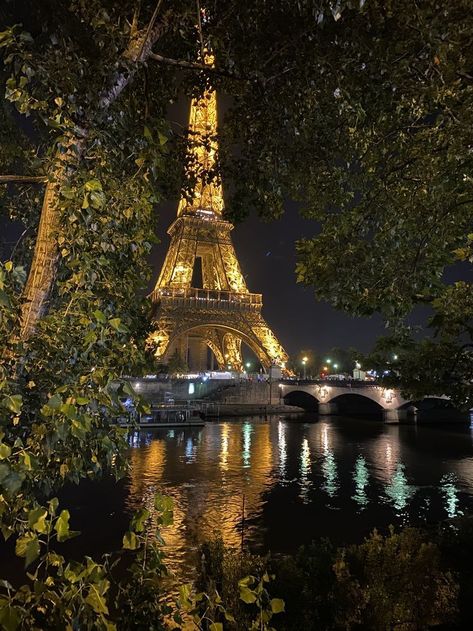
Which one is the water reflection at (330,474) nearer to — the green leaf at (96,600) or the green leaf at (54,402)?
the green leaf at (96,600)

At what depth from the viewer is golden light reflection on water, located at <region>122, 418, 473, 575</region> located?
15133 mm

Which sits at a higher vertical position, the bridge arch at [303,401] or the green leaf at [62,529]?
the green leaf at [62,529]

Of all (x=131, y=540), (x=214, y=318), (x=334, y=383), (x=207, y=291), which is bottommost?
(x=131, y=540)

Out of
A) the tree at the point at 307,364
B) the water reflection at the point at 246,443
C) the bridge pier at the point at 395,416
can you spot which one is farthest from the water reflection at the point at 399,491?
the tree at the point at 307,364

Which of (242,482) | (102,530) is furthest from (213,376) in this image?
(102,530)

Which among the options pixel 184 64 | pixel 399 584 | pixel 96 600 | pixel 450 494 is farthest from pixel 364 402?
pixel 96 600

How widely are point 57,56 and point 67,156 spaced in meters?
0.70

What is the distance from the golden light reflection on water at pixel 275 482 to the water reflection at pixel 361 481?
4cm

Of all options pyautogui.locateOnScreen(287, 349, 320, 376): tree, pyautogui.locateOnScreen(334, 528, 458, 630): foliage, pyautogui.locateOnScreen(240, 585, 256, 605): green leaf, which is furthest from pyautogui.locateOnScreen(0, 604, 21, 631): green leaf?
pyautogui.locateOnScreen(287, 349, 320, 376): tree

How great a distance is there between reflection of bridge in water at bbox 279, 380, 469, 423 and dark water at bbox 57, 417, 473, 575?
13.8m

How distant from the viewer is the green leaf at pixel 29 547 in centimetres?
214

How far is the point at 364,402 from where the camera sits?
211 ft

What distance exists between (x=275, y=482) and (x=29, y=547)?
2021 cm

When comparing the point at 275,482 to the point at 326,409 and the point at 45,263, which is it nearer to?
the point at 45,263
